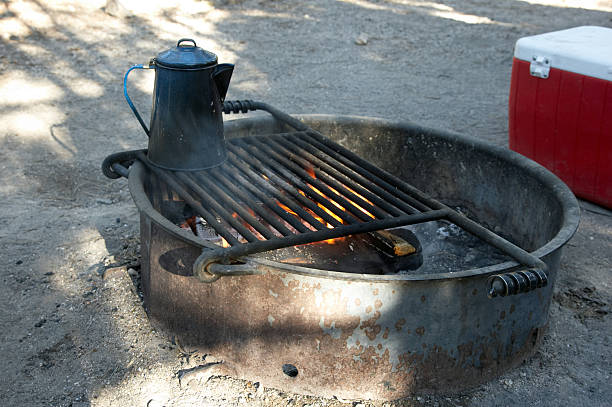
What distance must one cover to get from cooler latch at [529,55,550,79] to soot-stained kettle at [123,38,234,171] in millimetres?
1978

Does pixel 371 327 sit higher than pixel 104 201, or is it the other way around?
pixel 371 327

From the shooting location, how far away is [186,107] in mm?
2312

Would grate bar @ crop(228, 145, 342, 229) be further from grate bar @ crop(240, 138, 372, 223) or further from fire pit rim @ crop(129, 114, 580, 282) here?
fire pit rim @ crop(129, 114, 580, 282)

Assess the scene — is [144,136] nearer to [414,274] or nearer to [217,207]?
[217,207]

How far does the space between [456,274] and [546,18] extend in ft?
21.4

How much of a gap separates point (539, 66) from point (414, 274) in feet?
6.75

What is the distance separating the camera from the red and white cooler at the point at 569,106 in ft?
11.0

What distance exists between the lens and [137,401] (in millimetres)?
2037

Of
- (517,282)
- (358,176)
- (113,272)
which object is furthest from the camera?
(113,272)

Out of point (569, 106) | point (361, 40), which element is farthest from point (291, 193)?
point (361, 40)

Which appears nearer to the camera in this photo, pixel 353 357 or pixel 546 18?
pixel 353 357

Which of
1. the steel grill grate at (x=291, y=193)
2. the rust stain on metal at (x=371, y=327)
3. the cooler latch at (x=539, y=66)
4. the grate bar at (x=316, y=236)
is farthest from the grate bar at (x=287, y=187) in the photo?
the cooler latch at (x=539, y=66)

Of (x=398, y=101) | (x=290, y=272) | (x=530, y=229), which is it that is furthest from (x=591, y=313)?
(x=398, y=101)

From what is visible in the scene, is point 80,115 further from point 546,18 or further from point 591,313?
point 546,18
